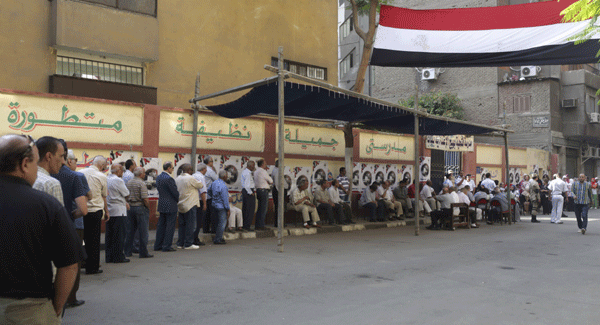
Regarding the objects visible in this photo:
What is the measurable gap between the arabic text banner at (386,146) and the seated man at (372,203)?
5.18 feet

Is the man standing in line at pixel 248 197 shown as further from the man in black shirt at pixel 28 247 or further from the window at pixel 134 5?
the man in black shirt at pixel 28 247

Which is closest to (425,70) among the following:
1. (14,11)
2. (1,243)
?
(14,11)

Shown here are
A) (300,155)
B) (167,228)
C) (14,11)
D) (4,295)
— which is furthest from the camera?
(300,155)

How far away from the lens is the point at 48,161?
380cm

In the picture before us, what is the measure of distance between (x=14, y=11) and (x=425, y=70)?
2490 cm

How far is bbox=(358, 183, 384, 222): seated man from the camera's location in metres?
15.7

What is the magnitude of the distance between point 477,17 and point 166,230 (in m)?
10.7

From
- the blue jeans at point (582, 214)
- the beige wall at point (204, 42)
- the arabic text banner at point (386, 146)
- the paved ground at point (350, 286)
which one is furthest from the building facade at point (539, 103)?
the paved ground at point (350, 286)

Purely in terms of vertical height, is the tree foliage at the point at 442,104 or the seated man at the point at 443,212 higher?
the tree foliage at the point at 442,104

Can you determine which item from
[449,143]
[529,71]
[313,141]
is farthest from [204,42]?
[529,71]

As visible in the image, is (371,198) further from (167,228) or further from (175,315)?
(175,315)

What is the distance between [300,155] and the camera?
49.3 feet

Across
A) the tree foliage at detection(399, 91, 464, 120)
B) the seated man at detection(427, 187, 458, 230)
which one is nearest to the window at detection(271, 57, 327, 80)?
the seated man at detection(427, 187, 458, 230)

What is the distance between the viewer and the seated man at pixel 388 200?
1600cm
